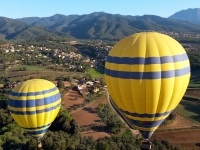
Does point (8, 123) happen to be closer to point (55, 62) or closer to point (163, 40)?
point (163, 40)

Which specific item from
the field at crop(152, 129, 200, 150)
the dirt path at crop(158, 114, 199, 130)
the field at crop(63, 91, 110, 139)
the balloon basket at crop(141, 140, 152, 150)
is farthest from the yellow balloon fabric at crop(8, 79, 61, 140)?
the dirt path at crop(158, 114, 199, 130)

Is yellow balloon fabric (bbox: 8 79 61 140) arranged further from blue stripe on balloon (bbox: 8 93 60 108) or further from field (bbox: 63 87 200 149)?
field (bbox: 63 87 200 149)

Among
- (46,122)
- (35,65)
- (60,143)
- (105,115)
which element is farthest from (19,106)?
(35,65)

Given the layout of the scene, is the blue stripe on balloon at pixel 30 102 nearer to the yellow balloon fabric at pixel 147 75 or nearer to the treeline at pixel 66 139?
the treeline at pixel 66 139

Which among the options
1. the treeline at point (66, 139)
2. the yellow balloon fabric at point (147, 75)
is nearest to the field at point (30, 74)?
the treeline at point (66, 139)

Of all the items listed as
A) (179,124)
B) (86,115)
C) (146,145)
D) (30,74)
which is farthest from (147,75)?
(30,74)

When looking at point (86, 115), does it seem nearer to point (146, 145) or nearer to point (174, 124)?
point (174, 124)
